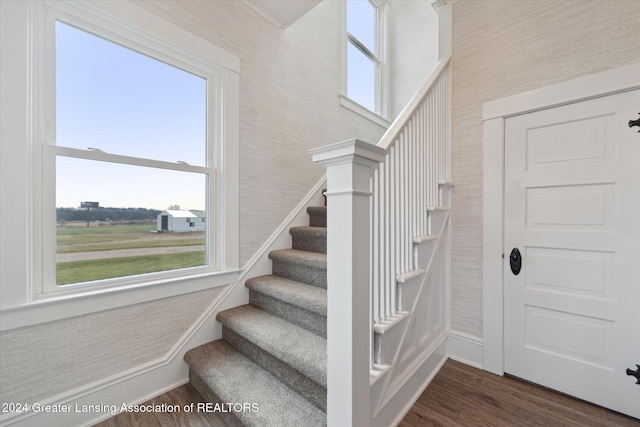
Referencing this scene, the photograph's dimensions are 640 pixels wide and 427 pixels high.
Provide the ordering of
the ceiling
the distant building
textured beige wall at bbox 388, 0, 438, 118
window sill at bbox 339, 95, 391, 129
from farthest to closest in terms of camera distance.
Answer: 1. textured beige wall at bbox 388, 0, 438, 118
2. window sill at bbox 339, 95, 391, 129
3. the ceiling
4. the distant building

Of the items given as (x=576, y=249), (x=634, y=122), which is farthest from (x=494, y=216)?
(x=634, y=122)

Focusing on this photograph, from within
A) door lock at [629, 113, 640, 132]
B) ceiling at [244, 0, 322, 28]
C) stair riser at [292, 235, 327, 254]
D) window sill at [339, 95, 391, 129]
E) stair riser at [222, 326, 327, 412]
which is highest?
ceiling at [244, 0, 322, 28]

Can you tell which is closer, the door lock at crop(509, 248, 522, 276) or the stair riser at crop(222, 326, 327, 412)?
the stair riser at crop(222, 326, 327, 412)

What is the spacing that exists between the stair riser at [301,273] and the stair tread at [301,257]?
0.11 feet

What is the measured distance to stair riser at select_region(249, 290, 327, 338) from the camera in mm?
1580

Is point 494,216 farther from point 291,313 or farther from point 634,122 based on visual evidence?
point 291,313

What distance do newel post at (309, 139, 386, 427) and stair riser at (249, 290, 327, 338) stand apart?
1.55 ft

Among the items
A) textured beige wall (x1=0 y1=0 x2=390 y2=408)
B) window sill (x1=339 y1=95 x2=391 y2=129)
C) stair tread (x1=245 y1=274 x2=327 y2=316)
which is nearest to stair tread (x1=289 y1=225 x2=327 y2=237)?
textured beige wall (x1=0 y1=0 x2=390 y2=408)

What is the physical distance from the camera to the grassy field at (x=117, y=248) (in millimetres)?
1412

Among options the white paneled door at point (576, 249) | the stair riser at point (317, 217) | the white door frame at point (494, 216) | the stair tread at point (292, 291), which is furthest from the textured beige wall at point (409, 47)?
the stair tread at point (292, 291)

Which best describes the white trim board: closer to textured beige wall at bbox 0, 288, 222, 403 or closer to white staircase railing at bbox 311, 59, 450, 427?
textured beige wall at bbox 0, 288, 222, 403

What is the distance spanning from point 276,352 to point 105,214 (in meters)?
1.29

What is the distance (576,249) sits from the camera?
160 centimetres

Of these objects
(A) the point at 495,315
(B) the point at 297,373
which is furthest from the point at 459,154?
(B) the point at 297,373
